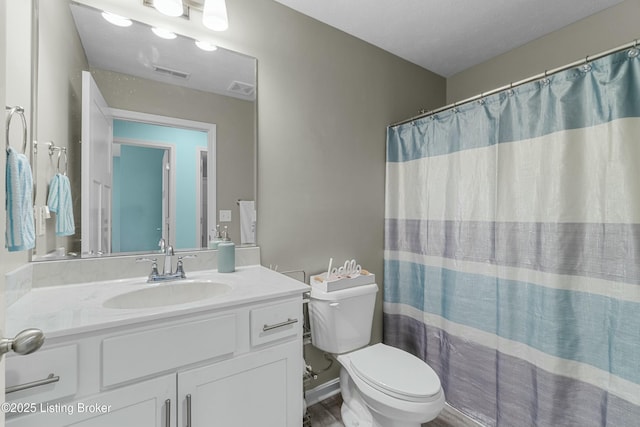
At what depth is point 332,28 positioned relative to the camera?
1.90 metres

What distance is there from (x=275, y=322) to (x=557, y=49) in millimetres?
A: 2408

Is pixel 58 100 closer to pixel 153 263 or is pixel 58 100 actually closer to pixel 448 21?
pixel 153 263

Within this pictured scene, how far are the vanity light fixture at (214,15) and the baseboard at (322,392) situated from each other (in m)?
2.06

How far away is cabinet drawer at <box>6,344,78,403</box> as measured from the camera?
705 mm

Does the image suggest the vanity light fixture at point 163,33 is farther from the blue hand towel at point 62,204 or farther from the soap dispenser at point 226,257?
the soap dispenser at point 226,257

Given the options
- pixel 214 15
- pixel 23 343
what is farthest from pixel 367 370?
pixel 214 15

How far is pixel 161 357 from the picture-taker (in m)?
0.90

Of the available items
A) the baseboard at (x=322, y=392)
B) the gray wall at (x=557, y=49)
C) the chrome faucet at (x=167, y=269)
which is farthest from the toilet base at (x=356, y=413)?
the gray wall at (x=557, y=49)

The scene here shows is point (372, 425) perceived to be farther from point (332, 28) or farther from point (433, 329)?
point (332, 28)

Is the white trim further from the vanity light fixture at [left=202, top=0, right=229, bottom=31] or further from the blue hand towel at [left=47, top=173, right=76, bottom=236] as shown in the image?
the vanity light fixture at [left=202, top=0, right=229, bottom=31]

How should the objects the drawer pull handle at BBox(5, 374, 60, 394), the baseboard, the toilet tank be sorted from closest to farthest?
the drawer pull handle at BBox(5, 374, 60, 394) < the toilet tank < the baseboard

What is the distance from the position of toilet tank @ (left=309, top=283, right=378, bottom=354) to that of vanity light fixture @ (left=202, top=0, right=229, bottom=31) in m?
1.42

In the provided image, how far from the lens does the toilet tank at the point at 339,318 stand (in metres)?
1.58

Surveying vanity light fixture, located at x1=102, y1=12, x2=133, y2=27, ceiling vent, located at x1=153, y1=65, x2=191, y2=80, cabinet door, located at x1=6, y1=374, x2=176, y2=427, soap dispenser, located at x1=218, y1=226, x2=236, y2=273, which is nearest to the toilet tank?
soap dispenser, located at x1=218, y1=226, x2=236, y2=273
